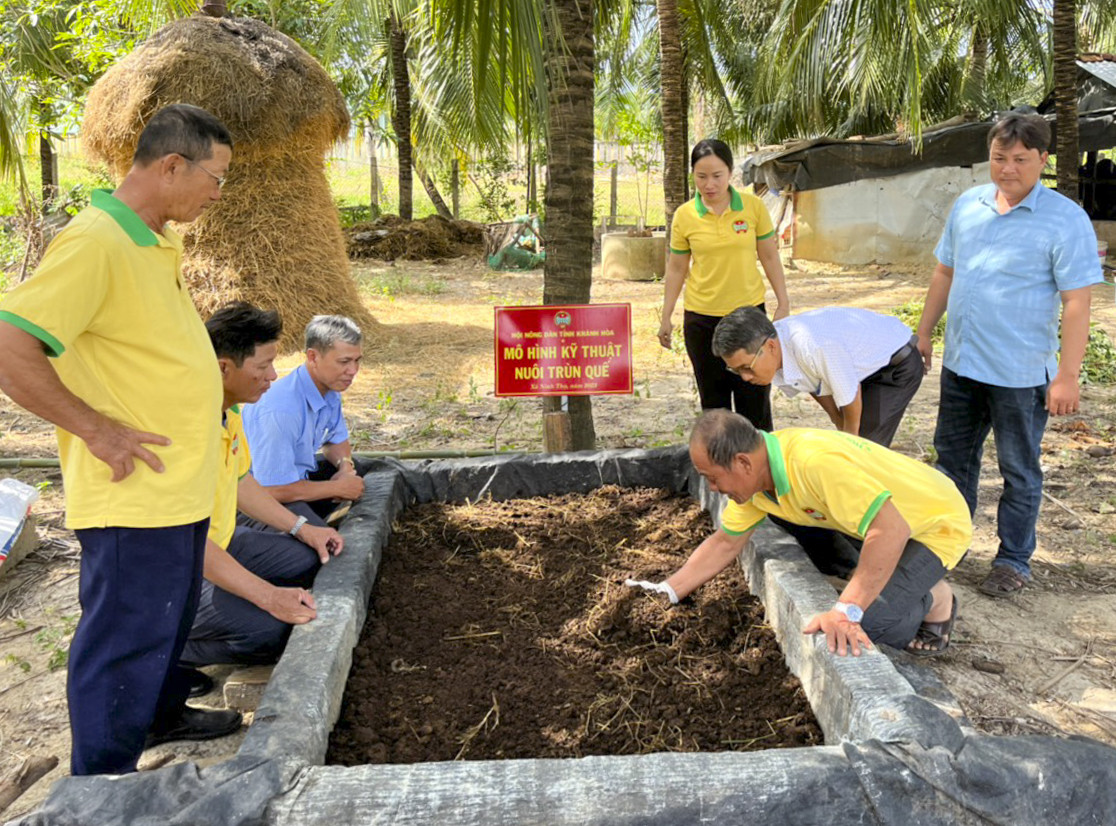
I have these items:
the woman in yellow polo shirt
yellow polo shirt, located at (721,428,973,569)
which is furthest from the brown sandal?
the woman in yellow polo shirt

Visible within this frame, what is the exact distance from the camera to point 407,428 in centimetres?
640

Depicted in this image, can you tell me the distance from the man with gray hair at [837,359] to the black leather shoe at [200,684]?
2.16 meters

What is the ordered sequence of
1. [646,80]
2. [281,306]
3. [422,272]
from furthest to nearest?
[646,80] < [422,272] < [281,306]

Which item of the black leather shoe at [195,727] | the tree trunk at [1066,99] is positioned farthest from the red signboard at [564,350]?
the tree trunk at [1066,99]

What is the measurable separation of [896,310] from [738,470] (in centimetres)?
844

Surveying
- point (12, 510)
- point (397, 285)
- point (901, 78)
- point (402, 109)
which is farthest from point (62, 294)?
point (402, 109)

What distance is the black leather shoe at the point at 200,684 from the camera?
3.12m

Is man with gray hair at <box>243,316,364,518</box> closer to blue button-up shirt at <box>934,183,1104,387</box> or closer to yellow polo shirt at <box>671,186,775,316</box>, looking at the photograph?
yellow polo shirt at <box>671,186,775,316</box>

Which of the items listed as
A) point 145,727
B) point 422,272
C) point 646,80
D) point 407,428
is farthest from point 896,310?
point 646,80

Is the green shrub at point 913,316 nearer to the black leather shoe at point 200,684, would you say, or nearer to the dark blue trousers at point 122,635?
the black leather shoe at point 200,684

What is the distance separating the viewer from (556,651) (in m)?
3.02

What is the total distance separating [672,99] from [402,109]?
25.3 feet

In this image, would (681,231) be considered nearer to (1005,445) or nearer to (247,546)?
(1005,445)

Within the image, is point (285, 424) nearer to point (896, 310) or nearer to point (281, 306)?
point (281, 306)
